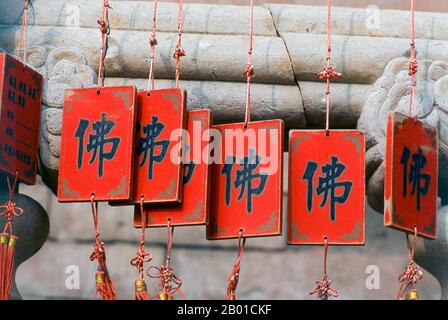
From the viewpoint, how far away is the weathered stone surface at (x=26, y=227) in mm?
4172

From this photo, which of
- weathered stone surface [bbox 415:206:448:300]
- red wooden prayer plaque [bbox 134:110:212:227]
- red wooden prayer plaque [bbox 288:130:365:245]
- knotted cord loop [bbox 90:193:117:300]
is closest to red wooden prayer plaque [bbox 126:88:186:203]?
red wooden prayer plaque [bbox 134:110:212:227]

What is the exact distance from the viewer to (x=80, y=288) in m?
5.48

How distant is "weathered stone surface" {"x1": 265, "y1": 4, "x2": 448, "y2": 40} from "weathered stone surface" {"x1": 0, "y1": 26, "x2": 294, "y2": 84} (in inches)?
3.4

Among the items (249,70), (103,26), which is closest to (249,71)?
(249,70)

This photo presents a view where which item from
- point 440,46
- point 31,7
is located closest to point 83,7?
point 31,7

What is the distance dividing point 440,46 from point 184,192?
2.93ft

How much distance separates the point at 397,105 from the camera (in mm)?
4246

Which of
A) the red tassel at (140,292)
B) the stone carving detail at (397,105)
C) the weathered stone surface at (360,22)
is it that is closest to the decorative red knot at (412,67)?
the stone carving detail at (397,105)

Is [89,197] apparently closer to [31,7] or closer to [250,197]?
[250,197]

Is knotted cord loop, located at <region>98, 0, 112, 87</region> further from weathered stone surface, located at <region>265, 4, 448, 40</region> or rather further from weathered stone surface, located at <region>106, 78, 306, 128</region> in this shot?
weathered stone surface, located at <region>265, 4, 448, 40</region>

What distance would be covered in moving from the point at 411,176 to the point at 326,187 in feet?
0.70

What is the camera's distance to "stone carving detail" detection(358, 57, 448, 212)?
422 centimetres

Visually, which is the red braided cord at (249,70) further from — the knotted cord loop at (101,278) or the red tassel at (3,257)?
the red tassel at (3,257)

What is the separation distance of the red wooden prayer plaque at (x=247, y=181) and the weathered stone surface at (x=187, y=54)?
13.5 inches
